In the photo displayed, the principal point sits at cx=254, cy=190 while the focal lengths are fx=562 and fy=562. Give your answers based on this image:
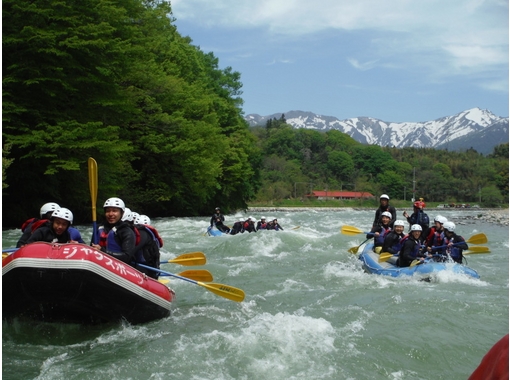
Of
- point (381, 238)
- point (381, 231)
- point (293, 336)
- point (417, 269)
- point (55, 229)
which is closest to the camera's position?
point (293, 336)

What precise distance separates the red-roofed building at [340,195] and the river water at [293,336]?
316ft

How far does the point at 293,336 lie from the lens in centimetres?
628

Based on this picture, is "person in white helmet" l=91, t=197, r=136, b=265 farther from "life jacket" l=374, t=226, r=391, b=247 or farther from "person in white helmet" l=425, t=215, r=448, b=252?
"person in white helmet" l=425, t=215, r=448, b=252

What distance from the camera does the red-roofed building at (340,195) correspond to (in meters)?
107

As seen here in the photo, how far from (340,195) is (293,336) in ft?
350

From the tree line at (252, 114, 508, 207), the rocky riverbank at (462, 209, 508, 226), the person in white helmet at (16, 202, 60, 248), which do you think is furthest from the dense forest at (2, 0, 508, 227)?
the tree line at (252, 114, 508, 207)

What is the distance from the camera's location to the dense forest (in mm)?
18516

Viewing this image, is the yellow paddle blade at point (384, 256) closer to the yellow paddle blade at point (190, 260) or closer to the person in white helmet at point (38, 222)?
the yellow paddle blade at point (190, 260)

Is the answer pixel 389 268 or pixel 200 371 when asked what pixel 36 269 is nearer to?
pixel 200 371

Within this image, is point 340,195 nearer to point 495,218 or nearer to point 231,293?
point 495,218

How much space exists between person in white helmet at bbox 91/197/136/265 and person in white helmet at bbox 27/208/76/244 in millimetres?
427

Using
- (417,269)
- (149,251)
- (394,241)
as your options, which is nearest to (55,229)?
(149,251)

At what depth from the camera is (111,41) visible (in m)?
20.0

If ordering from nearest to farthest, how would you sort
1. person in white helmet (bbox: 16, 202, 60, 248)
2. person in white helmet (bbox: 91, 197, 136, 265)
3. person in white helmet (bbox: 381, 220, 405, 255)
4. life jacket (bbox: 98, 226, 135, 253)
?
person in white helmet (bbox: 91, 197, 136, 265) → life jacket (bbox: 98, 226, 135, 253) → person in white helmet (bbox: 16, 202, 60, 248) → person in white helmet (bbox: 381, 220, 405, 255)
